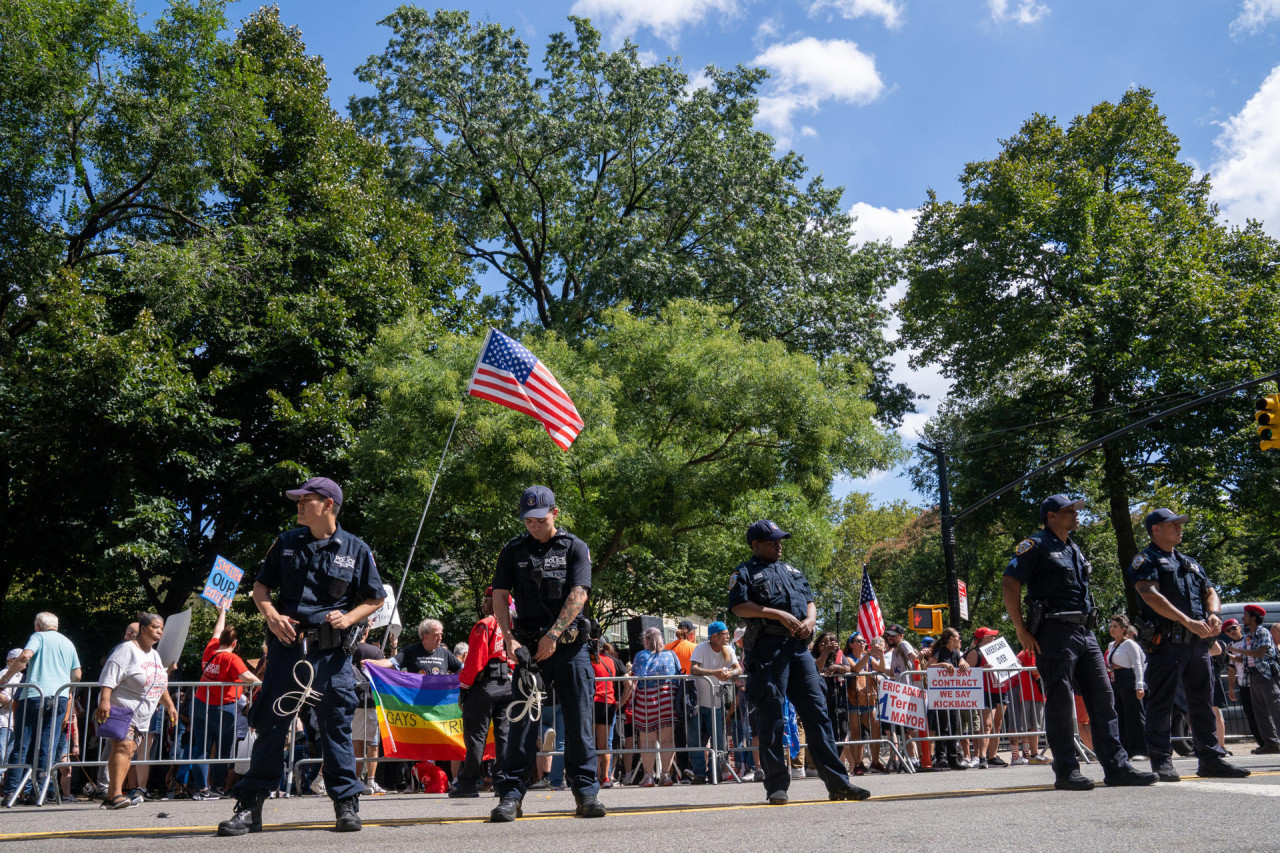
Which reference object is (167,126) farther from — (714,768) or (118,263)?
(714,768)

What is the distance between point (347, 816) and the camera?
5.52 m

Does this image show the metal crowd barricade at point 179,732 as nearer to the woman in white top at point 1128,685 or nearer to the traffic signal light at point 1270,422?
the woman in white top at point 1128,685

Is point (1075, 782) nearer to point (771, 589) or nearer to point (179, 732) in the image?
point (771, 589)

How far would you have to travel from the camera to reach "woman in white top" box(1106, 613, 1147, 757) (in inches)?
434

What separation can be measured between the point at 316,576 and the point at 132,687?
4.45 metres

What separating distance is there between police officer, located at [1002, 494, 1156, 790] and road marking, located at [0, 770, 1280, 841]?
348 mm

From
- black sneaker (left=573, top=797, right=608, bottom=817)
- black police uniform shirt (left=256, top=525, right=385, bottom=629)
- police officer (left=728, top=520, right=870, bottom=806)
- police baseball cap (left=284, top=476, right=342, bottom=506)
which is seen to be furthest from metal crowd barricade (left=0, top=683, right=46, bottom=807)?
police officer (left=728, top=520, right=870, bottom=806)

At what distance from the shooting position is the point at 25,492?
23219 mm

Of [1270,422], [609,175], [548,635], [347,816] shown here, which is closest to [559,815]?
[548,635]

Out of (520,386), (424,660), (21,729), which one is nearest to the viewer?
(21,729)

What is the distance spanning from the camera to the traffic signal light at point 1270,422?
623 inches

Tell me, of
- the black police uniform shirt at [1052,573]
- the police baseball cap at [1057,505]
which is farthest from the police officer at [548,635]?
the police baseball cap at [1057,505]

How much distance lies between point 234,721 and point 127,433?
1315 cm

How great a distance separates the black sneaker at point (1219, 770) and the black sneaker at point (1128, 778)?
30.5 inches
